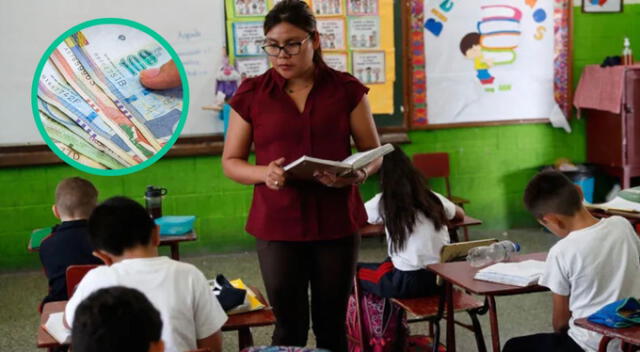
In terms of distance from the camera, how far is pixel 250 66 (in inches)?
216

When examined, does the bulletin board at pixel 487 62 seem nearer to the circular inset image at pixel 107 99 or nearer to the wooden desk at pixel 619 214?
the circular inset image at pixel 107 99

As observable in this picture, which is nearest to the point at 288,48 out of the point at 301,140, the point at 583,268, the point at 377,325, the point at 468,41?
the point at 301,140

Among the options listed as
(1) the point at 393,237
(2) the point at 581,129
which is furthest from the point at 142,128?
(2) the point at 581,129

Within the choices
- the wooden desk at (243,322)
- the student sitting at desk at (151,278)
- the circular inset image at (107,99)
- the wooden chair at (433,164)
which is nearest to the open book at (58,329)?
the wooden desk at (243,322)

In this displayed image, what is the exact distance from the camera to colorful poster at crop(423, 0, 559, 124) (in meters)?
5.90

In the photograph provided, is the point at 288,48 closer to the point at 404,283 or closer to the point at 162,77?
the point at 404,283

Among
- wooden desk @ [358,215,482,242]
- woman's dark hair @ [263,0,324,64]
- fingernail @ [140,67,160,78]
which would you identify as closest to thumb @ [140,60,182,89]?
fingernail @ [140,67,160,78]

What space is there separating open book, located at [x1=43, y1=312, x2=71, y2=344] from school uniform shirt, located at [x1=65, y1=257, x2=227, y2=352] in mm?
181

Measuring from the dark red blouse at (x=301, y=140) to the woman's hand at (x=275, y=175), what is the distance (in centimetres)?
13

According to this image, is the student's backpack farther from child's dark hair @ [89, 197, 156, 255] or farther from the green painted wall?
the green painted wall

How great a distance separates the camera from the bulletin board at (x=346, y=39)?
5.45 meters

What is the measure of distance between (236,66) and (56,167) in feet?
4.88

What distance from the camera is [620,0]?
6.27 meters

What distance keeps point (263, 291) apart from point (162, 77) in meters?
1.55
